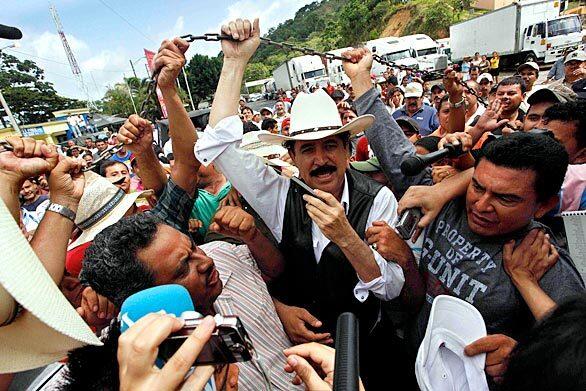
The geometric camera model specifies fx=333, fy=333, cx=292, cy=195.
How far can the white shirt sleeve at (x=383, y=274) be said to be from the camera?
63.7 inches

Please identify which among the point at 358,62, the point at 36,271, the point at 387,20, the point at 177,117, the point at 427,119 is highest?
the point at 387,20


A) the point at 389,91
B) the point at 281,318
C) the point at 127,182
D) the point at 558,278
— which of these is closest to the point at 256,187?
the point at 281,318

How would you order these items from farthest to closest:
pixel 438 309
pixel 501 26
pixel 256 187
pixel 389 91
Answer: pixel 501 26, pixel 389 91, pixel 256 187, pixel 438 309

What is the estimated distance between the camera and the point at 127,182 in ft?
13.4

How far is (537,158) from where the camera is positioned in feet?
4.93

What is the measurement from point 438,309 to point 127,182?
3.81 metres

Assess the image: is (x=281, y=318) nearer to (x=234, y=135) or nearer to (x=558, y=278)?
(x=234, y=135)

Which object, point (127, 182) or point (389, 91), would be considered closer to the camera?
point (127, 182)

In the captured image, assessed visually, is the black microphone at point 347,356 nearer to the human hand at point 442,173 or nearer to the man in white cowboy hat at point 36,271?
the man in white cowboy hat at point 36,271

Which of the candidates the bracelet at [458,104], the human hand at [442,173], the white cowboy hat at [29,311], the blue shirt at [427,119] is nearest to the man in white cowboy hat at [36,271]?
the white cowboy hat at [29,311]

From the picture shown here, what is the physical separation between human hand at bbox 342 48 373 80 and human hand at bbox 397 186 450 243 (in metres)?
0.85

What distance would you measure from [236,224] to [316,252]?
0.53 meters

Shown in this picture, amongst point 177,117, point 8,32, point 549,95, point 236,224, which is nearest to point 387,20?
point 549,95

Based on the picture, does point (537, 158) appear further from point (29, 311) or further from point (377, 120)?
point (29, 311)
